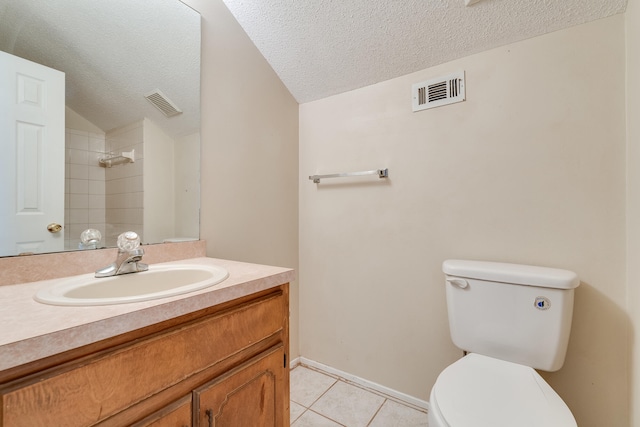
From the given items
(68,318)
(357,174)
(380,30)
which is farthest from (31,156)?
(380,30)

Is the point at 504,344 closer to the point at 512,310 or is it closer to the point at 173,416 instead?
the point at 512,310

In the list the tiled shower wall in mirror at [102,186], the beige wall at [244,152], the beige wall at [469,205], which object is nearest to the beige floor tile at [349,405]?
the beige wall at [469,205]

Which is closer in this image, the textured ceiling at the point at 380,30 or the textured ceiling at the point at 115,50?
the textured ceiling at the point at 115,50

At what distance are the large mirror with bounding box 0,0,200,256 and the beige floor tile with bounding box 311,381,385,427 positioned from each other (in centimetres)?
115

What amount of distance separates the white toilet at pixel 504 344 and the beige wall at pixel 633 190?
18cm

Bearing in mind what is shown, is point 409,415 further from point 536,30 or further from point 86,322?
point 536,30

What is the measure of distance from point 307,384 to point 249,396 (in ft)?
3.30

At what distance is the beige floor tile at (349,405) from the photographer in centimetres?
141

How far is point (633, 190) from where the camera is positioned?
3.24 ft

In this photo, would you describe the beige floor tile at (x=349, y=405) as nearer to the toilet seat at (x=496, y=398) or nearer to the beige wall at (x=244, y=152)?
the beige wall at (x=244, y=152)

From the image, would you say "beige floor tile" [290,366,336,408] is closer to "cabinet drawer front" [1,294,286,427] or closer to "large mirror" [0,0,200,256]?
"cabinet drawer front" [1,294,286,427]

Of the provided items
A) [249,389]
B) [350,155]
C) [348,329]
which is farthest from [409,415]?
[350,155]

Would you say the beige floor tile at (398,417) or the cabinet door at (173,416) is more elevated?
the cabinet door at (173,416)

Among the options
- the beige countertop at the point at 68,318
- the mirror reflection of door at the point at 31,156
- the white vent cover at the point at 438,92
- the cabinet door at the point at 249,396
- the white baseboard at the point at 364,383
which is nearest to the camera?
the beige countertop at the point at 68,318
